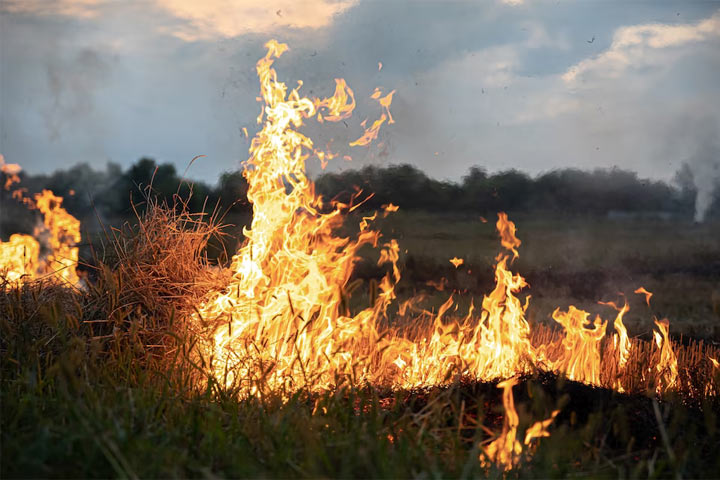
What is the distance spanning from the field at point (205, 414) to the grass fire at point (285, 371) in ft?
0.07

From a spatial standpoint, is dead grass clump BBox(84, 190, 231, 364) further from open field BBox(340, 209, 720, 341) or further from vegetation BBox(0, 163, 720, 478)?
open field BBox(340, 209, 720, 341)

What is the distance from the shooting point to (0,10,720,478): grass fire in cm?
312

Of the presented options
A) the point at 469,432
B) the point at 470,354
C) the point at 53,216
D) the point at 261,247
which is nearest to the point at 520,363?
the point at 470,354

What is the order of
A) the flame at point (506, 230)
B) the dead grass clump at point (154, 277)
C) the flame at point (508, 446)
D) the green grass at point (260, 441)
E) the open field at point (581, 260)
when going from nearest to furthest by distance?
1. the green grass at point (260, 441)
2. the flame at point (508, 446)
3. the dead grass clump at point (154, 277)
4. the flame at point (506, 230)
5. the open field at point (581, 260)

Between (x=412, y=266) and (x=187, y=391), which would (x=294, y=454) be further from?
(x=412, y=266)

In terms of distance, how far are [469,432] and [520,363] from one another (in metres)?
1.52

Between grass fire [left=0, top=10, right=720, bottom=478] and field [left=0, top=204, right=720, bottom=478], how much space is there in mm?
20

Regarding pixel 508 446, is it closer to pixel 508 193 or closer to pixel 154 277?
pixel 154 277

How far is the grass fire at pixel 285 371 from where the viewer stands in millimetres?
3115

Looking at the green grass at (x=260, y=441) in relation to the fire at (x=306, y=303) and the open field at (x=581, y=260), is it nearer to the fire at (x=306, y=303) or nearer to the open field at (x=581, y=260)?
the fire at (x=306, y=303)

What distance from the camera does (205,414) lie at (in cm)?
392

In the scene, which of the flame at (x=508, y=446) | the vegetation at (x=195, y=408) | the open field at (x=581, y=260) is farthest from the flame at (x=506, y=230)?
the open field at (x=581, y=260)

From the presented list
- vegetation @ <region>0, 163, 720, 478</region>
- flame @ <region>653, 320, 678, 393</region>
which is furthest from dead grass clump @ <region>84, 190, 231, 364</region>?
flame @ <region>653, 320, 678, 393</region>

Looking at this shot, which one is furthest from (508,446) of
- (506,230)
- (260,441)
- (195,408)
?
(506,230)
